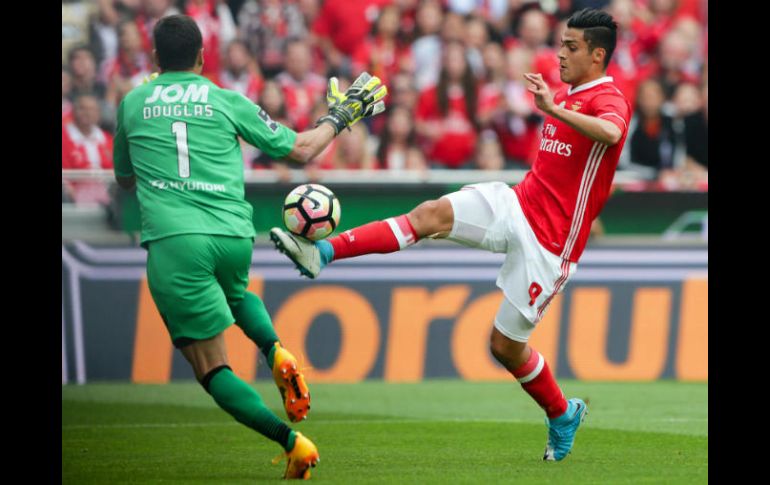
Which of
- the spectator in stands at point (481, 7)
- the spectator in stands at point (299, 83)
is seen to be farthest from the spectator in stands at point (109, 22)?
the spectator in stands at point (481, 7)

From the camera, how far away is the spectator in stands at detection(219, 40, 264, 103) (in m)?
14.9

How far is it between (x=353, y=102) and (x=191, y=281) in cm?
142

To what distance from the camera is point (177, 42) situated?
676cm

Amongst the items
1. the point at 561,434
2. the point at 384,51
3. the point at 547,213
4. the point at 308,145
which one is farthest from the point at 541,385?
the point at 384,51

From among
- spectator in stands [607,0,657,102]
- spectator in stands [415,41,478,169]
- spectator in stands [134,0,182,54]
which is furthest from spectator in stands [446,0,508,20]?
spectator in stands [134,0,182,54]

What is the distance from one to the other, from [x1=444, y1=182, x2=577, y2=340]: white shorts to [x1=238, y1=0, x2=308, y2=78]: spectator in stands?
26.7 ft

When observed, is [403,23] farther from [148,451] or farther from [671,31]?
[148,451]

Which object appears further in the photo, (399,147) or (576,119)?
(399,147)

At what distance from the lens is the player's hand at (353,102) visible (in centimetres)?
717

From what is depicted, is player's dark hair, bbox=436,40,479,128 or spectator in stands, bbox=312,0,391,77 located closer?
player's dark hair, bbox=436,40,479,128

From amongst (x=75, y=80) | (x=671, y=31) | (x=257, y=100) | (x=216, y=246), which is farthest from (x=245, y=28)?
(x=216, y=246)

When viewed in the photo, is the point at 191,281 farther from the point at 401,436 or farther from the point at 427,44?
the point at 427,44

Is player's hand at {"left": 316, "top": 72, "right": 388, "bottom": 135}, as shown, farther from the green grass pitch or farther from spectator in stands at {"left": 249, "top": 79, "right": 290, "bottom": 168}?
spectator in stands at {"left": 249, "top": 79, "right": 290, "bottom": 168}

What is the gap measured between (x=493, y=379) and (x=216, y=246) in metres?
6.41
